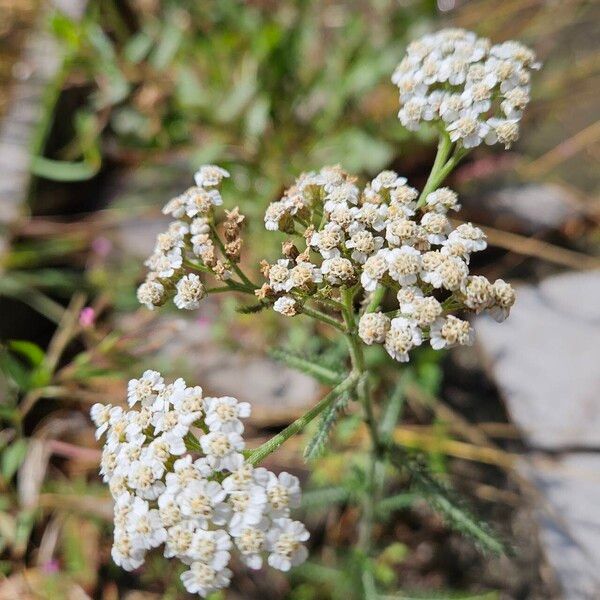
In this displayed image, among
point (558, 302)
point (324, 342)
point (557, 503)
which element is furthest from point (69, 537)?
point (558, 302)

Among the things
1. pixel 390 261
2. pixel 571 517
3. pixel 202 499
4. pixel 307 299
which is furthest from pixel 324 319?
pixel 571 517

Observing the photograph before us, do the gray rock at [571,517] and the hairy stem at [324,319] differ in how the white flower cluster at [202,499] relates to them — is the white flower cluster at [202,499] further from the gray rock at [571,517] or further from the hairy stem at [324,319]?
the gray rock at [571,517]

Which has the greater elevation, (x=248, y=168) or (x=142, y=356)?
(x=248, y=168)

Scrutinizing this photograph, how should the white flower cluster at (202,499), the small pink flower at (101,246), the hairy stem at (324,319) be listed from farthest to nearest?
1. the small pink flower at (101,246)
2. the hairy stem at (324,319)
3. the white flower cluster at (202,499)

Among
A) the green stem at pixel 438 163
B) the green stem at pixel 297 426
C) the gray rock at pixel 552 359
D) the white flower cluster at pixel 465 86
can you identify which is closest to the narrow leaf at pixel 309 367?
the green stem at pixel 297 426

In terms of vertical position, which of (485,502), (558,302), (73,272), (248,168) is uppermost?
(248,168)

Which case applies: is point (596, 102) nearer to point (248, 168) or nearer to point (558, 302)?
point (558, 302)

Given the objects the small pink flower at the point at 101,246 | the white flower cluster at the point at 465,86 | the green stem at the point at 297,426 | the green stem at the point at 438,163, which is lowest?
the green stem at the point at 297,426
